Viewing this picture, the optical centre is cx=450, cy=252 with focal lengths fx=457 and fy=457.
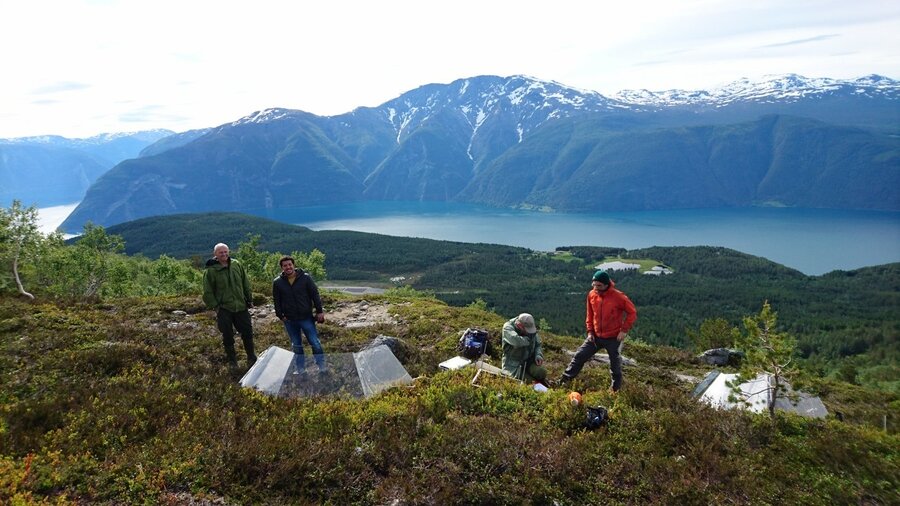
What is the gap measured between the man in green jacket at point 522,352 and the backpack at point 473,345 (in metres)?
2.18

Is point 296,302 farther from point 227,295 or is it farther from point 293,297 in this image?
point 227,295

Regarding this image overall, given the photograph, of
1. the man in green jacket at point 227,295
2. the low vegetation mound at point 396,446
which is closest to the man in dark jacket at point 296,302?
the man in green jacket at point 227,295

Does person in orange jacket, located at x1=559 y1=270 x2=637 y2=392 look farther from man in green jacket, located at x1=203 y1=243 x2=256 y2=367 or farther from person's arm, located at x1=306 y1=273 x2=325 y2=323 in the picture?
man in green jacket, located at x1=203 y1=243 x2=256 y2=367

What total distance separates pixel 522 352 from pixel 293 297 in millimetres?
5767

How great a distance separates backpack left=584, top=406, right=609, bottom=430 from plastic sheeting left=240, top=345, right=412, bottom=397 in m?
3.93

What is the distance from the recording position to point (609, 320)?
10148 millimetres

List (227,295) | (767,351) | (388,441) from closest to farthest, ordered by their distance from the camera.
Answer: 1. (388,441)
2. (767,351)
3. (227,295)

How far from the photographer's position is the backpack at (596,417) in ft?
24.7

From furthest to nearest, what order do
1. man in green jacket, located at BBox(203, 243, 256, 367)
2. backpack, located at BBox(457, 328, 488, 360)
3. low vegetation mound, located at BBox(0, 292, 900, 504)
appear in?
backpack, located at BBox(457, 328, 488, 360) → man in green jacket, located at BBox(203, 243, 256, 367) → low vegetation mound, located at BBox(0, 292, 900, 504)

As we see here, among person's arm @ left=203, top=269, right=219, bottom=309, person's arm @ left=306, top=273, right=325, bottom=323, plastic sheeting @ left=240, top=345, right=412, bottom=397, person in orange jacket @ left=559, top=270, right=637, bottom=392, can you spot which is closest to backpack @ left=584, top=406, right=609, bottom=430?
person in orange jacket @ left=559, top=270, right=637, bottom=392

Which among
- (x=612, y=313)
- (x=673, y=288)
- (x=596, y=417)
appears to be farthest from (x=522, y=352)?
(x=673, y=288)

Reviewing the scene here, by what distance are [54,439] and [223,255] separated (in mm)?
5518

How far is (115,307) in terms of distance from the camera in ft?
62.0

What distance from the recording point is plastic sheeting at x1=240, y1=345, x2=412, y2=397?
358 inches
